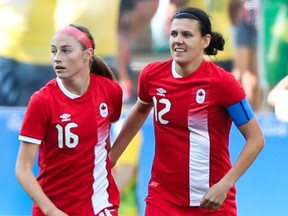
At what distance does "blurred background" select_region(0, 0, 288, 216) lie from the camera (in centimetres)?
874

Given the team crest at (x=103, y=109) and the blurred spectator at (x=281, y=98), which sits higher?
the blurred spectator at (x=281, y=98)

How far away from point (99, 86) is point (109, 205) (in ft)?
2.30

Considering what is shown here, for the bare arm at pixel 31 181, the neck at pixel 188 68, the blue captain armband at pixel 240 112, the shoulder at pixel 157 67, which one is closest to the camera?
the bare arm at pixel 31 181

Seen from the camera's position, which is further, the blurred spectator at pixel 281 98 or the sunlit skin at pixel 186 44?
the blurred spectator at pixel 281 98

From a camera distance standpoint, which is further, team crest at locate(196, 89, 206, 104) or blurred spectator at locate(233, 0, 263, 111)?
blurred spectator at locate(233, 0, 263, 111)

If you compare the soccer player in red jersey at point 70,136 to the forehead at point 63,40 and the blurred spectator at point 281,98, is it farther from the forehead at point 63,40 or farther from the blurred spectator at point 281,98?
the blurred spectator at point 281,98

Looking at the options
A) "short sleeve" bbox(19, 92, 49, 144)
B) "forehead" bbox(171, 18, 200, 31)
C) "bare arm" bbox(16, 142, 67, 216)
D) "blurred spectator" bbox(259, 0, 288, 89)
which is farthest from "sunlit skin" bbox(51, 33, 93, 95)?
"blurred spectator" bbox(259, 0, 288, 89)

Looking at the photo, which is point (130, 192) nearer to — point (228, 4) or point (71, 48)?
point (228, 4)

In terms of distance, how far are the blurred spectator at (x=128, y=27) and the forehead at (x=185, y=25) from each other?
8.79 feet

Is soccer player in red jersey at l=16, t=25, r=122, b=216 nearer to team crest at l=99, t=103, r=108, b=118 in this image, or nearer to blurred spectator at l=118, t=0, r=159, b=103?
team crest at l=99, t=103, r=108, b=118

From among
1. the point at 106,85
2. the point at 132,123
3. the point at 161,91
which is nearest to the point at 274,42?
the point at 132,123

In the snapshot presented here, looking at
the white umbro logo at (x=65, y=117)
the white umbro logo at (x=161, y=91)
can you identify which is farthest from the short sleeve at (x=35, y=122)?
the white umbro logo at (x=161, y=91)

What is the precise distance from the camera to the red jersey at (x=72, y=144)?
6320 millimetres

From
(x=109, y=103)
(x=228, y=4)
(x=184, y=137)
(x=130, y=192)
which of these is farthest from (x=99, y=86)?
(x=228, y=4)
